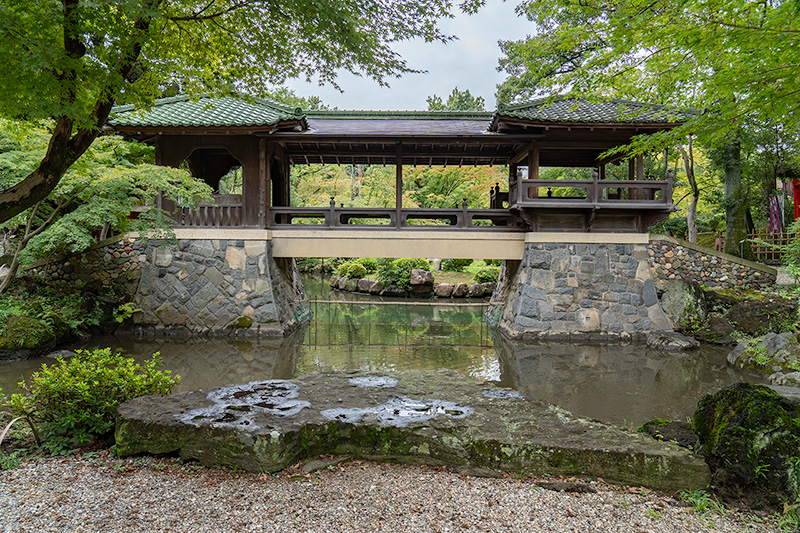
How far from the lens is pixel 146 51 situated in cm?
330

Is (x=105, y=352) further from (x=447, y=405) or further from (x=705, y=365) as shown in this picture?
(x=705, y=365)

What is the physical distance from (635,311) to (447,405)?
7.87 meters

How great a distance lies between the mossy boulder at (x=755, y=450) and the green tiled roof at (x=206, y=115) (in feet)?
29.3

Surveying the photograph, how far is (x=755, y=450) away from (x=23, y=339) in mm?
10393

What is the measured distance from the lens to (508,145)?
36.1 feet

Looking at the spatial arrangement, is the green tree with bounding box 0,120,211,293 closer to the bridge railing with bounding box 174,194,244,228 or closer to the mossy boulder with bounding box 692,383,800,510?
the bridge railing with bounding box 174,194,244,228

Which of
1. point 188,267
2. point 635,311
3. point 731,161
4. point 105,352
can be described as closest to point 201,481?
point 105,352

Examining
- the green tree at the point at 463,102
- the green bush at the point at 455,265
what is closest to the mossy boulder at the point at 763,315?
the green bush at the point at 455,265

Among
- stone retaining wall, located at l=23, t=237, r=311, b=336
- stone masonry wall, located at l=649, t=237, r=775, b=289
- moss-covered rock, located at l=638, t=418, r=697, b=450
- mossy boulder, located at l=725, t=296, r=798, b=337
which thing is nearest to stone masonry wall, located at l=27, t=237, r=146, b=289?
stone retaining wall, located at l=23, t=237, r=311, b=336

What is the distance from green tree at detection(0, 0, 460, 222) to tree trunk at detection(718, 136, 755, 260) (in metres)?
13.5

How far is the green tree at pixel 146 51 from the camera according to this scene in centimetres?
255

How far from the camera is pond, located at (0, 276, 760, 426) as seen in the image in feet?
20.8

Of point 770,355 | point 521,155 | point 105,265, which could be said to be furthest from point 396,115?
point 770,355

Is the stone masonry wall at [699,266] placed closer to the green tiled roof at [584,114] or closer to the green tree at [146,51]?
the green tiled roof at [584,114]
